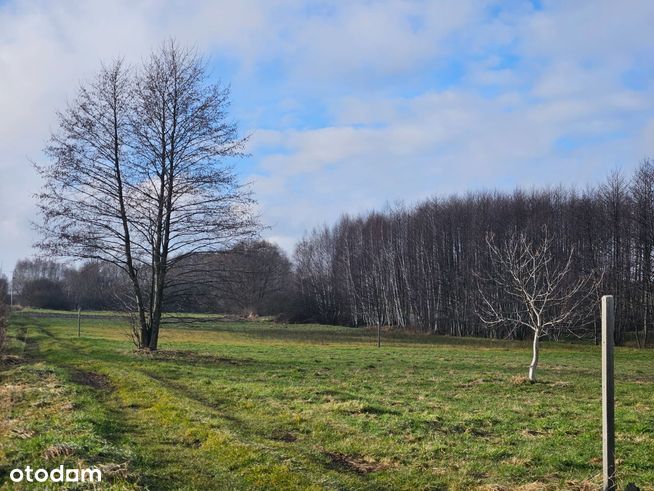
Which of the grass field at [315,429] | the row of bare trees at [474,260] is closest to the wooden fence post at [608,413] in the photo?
the grass field at [315,429]

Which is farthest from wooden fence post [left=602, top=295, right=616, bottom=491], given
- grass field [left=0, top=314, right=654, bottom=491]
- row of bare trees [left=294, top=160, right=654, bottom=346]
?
row of bare trees [left=294, top=160, right=654, bottom=346]

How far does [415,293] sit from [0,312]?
156 feet

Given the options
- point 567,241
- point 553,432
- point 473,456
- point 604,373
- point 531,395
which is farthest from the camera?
point 567,241

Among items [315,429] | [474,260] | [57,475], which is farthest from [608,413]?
[474,260]

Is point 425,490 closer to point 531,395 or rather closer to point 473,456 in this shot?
point 473,456

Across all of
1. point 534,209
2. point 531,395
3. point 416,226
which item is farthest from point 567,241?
point 531,395

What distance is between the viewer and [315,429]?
903 cm

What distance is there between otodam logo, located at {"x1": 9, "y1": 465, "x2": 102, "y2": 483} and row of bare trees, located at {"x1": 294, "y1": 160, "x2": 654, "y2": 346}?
1216 inches

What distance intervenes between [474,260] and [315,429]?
5276cm

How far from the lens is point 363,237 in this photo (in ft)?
247

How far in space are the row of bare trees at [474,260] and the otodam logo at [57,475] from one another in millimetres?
30882

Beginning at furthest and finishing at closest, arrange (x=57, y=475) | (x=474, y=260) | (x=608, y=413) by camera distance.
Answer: (x=474, y=260)
(x=57, y=475)
(x=608, y=413)

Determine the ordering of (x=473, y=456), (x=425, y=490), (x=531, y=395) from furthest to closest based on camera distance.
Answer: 1. (x=531, y=395)
2. (x=473, y=456)
3. (x=425, y=490)

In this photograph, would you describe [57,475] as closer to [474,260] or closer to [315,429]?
[315,429]
